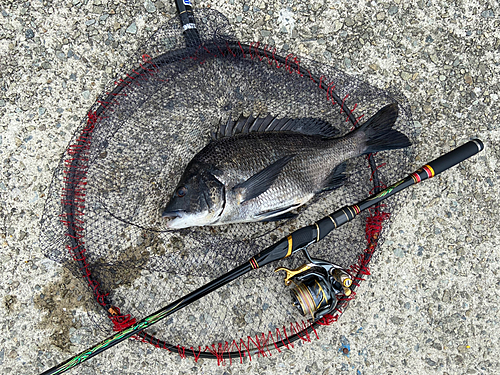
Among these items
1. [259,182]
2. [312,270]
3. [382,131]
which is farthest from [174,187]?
[382,131]

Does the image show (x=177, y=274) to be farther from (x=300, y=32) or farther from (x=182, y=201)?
(x=300, y=32)

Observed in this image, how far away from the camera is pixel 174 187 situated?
213 centimetres

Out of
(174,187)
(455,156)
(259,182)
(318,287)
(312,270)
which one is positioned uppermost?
(174,187)

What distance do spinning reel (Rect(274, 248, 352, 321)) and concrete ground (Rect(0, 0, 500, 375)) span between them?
1.39ft

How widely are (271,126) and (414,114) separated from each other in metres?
1.05

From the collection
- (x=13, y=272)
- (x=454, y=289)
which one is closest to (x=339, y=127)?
(x=454, y=289)

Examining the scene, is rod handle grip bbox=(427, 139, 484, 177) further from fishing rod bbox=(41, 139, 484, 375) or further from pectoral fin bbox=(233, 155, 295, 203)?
pectoral fin bbox=(233, 155, 295, 203)

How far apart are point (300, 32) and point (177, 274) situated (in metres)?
1.79

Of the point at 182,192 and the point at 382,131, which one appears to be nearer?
the point at 182,192

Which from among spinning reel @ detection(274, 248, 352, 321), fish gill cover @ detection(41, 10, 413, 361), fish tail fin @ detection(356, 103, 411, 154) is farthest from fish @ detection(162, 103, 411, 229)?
spinning reel @ detection(274, 248, 352, 321)

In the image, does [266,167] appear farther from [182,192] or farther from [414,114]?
[414,114]

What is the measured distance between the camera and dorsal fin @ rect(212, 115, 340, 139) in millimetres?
1992

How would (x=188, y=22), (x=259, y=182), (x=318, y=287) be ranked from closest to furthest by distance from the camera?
(x=259, y=182) < (x=318, y=287) < (x=188, y=22)

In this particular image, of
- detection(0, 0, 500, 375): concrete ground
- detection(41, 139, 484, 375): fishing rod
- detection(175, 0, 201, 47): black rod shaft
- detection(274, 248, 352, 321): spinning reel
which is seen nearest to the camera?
detection(41, 139, 484, 375): fishing rod
